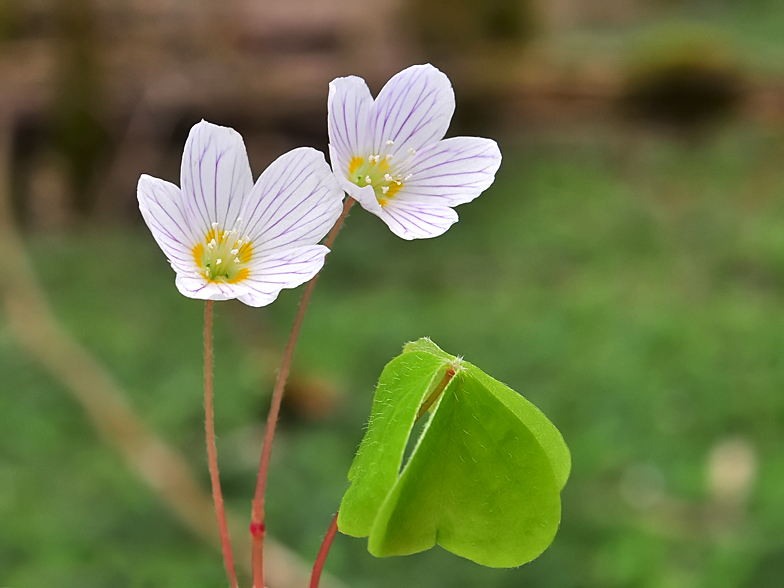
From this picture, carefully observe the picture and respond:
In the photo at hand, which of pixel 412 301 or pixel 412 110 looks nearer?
pixel 412 110

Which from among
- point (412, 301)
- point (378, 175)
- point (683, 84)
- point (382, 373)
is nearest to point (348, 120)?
point (378, 175)

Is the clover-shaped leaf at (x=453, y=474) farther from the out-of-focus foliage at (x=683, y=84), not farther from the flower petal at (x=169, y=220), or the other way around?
the out-of-focus foliage at (x=683, y=84)

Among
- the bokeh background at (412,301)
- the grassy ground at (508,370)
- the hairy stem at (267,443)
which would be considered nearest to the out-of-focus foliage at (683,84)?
the bokeh background at (412,301)

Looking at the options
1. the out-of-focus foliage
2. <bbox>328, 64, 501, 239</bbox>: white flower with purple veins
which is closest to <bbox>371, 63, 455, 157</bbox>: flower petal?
<bbox>328, 64, 501, 239</bbox>: white flower with purple veins

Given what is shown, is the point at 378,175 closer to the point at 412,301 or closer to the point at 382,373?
the point at 382,373

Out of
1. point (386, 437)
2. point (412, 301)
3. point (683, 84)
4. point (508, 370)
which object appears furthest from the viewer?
point (683, 84)

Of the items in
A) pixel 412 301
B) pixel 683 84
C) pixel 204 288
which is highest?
pixel 204 288

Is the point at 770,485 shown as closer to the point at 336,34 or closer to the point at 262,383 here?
the point at 262,383
